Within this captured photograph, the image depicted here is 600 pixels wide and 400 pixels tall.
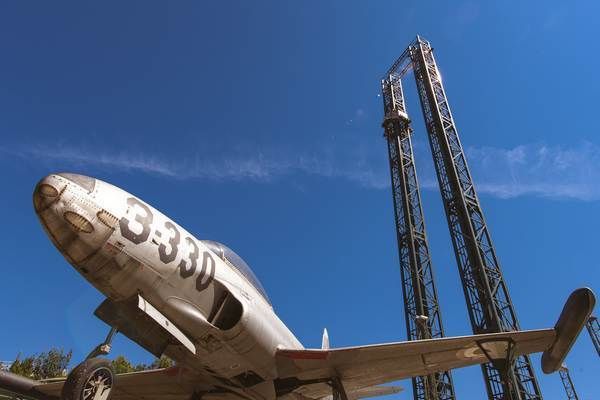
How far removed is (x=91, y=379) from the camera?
20.5 feet

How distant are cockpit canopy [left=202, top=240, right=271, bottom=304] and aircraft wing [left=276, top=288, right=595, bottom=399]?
1.68 m

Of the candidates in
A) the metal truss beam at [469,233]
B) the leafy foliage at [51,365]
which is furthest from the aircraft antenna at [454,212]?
the leafy foliage at [51,365]

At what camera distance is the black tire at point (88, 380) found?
19.7 ft

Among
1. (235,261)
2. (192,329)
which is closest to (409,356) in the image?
(235,261)

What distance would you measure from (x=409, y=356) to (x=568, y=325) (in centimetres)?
374

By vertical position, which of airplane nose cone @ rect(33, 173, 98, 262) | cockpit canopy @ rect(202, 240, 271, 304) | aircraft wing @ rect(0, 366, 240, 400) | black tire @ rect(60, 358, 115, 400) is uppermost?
cockpit canopy @ rect(202, 240, 271, 304)

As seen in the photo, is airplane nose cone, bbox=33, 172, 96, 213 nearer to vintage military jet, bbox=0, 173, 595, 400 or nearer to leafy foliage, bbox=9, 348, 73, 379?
vintage military jet, bbox=0, 173, 595, 400

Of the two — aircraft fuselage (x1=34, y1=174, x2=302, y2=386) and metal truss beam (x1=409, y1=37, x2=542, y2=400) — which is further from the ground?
metal truss beam (x1=409, y1=37, x2=542, y2=400)

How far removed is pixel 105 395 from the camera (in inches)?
252

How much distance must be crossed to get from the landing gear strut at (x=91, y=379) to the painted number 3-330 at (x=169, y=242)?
184 cm

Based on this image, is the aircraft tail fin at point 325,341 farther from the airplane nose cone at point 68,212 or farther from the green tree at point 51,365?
the green tree at point 51,365

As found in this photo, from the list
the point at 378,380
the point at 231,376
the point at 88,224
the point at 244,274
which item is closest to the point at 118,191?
the point at 88,224

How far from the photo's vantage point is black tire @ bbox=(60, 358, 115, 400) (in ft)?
19.7

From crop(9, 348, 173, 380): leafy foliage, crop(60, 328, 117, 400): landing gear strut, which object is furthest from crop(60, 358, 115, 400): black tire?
crop(9, 348, 173, 380): leafy foliage
